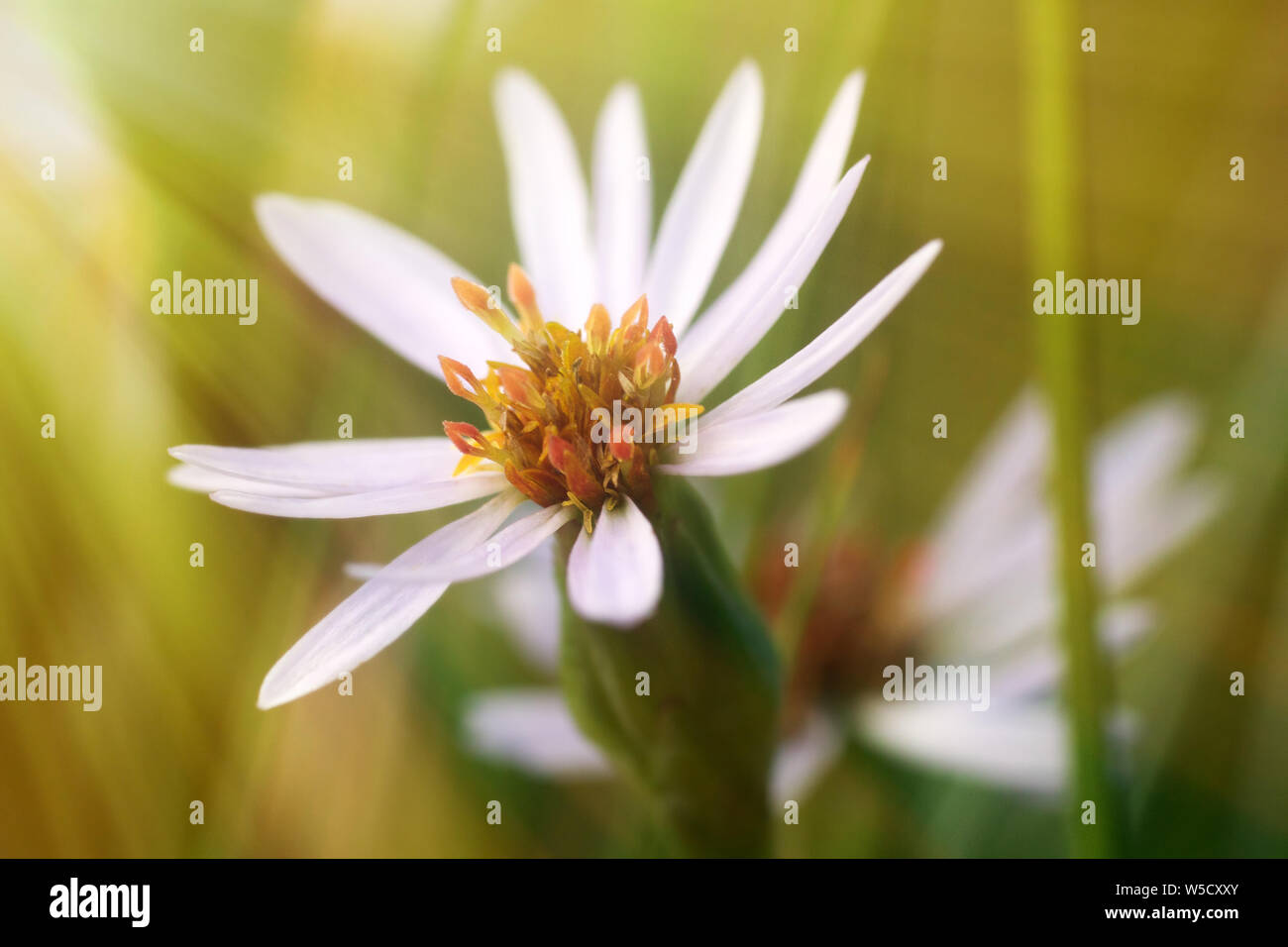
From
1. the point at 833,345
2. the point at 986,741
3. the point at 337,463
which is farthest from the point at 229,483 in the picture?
the point at 986,741

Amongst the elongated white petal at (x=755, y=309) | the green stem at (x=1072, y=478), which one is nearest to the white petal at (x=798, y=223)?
the elongated white petal at (x=755, y=309)

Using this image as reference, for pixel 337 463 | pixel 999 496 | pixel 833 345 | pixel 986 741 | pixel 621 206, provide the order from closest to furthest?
pixel 833 345 < pixel 337 463 < pixel 621 206 < pixel 986 741 < pixel 999 496

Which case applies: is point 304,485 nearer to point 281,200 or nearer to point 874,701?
point 281,200

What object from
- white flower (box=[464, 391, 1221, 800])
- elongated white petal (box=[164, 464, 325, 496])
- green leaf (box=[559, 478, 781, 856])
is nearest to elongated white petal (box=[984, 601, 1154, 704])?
white flower (box=[464, 391, 1221, 800])

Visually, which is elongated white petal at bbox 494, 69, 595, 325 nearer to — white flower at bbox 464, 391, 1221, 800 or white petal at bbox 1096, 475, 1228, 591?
white flower at bbox 464, 391, 1221, 800

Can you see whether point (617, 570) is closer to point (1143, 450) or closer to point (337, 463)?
point (337, 463)
